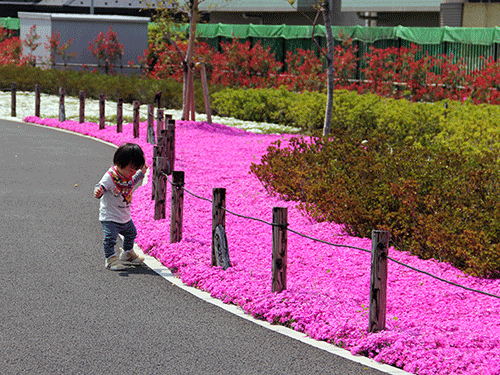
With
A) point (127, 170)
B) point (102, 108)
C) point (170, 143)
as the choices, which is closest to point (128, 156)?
point (127, 170)

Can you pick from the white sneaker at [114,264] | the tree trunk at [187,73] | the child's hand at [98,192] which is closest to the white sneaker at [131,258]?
the white sneaker at [114,264]

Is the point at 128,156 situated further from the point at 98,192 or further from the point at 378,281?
the point at 378,281

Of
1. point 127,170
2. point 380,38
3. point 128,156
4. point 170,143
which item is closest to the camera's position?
point 128,156

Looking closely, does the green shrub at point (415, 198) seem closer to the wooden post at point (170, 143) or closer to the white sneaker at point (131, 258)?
the white sneaker at point (131, 258)

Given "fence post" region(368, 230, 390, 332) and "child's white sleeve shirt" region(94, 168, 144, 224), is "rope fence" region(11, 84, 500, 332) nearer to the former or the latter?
"fence post" region(368, 230, 390, 332)

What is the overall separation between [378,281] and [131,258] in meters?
3.34

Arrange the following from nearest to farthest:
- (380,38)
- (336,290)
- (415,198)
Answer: (336,290) → (415,198) → (380,38)

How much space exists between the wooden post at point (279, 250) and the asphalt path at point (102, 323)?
601 mm

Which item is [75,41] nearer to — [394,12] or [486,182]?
[394,12]

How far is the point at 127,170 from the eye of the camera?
28.7 feet

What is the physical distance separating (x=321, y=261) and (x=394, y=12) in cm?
3314

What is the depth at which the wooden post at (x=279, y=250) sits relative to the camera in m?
7.64

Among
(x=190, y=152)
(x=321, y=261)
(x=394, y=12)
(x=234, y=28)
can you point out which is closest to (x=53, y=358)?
(x=321, y=261)

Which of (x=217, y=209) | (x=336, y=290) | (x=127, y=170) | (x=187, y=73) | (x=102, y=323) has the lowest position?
(x=102, y=323)
